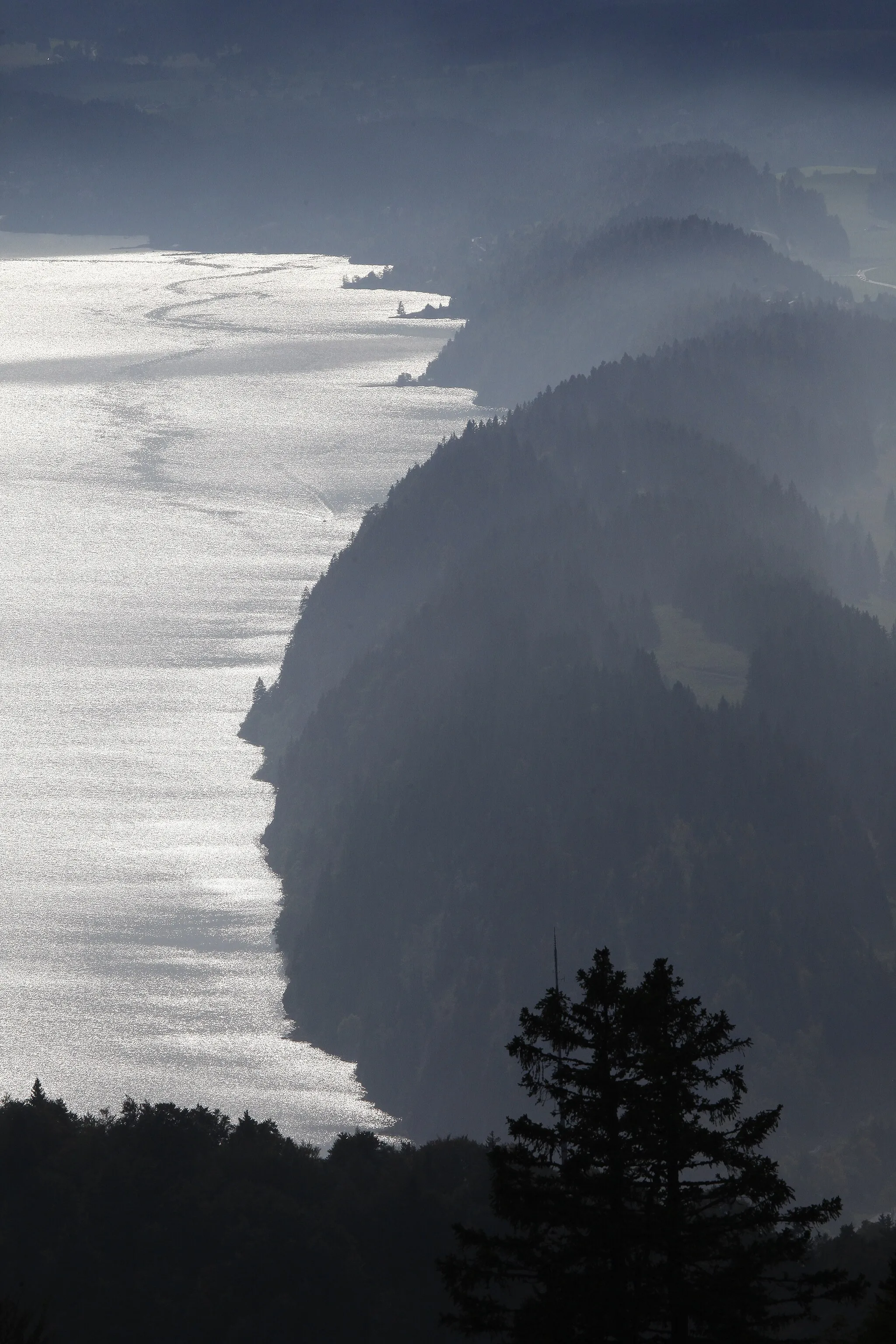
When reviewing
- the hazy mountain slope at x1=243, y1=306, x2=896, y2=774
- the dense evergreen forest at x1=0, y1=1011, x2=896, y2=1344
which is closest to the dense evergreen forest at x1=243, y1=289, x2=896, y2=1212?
the hazy mountain slope at x1=243, y1=306, x2=896, y2=774

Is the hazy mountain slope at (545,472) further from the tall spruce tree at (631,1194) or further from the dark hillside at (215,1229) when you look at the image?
the tall spruce tree at (631,1194)

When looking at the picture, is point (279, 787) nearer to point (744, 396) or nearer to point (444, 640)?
point (444, 640)

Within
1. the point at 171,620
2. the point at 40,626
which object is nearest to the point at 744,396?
the point at 171,620

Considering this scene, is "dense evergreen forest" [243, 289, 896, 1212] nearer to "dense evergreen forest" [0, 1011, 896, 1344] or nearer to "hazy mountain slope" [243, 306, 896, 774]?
"hazy mountain slope" [243, 306, 896, 774]

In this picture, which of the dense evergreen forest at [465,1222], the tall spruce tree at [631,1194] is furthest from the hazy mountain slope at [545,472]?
the tall spruce tree at [631,1194]

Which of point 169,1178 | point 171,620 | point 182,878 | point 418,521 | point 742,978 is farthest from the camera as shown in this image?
point 171,620

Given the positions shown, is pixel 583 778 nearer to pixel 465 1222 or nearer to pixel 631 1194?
pixel 465 1222

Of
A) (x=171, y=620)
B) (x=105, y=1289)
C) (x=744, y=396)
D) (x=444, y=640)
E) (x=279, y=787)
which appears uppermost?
(x=744, y=396)
